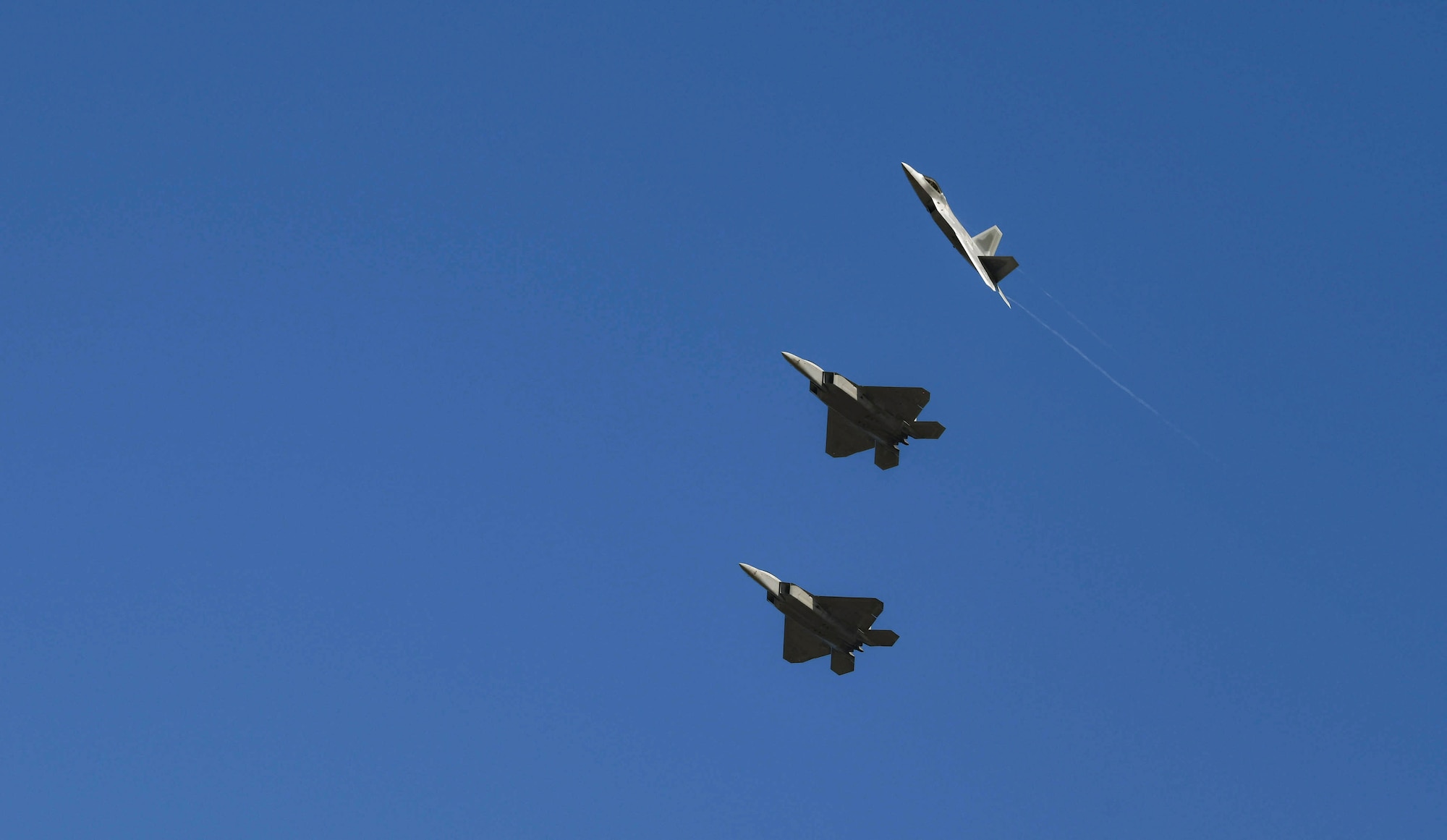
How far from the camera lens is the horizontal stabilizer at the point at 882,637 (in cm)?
9131

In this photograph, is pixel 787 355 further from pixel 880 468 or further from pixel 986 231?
pixel 986 231

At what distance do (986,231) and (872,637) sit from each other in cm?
2967

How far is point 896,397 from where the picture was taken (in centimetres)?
8919

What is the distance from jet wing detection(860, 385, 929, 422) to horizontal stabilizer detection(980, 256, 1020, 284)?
11.3 metres

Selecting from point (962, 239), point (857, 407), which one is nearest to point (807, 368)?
point (857, 407)

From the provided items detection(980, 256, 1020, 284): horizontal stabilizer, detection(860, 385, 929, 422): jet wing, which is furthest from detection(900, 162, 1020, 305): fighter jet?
detection(860, 385, 929, 422): jet wing

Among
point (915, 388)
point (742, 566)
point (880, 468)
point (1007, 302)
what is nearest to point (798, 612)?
point (742, 566)

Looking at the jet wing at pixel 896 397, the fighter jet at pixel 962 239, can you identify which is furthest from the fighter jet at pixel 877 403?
the fighter jet at pixel 962 239

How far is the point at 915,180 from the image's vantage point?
93438mm

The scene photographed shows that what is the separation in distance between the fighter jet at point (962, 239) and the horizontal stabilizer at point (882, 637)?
2385 cm

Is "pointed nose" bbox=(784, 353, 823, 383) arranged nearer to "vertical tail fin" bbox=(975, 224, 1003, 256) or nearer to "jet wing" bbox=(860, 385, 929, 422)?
"jet wing" bbox=(860, 385, 929, 422)

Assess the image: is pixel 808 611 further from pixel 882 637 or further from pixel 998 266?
pixel 998 266

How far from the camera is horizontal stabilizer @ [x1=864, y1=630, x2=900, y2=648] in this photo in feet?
300

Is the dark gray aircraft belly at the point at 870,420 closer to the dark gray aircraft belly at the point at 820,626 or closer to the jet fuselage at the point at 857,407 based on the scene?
the jet fuselage at the point at 857,407
